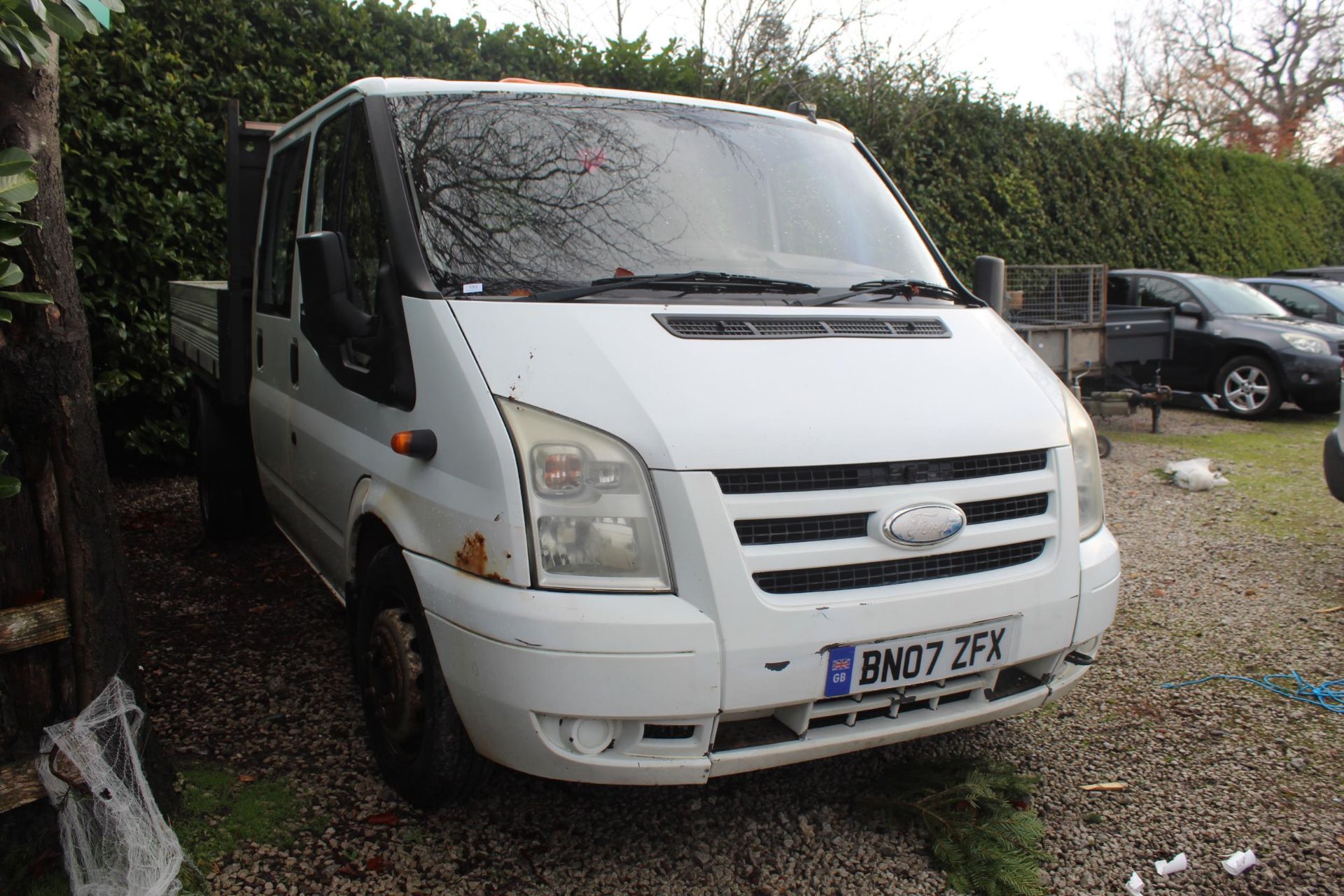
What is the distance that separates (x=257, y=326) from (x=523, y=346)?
2341 millimetres

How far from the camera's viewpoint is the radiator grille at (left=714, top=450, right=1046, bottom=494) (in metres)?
2.30

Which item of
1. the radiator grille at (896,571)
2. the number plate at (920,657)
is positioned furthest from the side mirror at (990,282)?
the number plate at (920,657)

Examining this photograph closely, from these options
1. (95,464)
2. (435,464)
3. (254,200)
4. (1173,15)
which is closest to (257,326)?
(254,200)

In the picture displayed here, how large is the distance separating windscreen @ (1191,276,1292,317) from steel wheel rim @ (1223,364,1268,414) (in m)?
0.76

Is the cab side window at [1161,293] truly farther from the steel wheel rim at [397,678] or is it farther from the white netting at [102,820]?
the white netting at [102,820]

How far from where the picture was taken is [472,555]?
7.68 ft

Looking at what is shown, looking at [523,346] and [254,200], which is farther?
[254,200]

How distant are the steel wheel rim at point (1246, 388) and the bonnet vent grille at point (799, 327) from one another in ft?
31.6

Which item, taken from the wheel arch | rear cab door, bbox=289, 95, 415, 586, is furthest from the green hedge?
rear cab door, bbox=289, 95, 415, 586

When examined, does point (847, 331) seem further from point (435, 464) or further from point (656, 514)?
point (435, 464)

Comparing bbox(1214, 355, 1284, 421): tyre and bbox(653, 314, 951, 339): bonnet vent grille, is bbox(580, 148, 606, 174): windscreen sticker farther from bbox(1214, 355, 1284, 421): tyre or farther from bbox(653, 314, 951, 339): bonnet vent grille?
bbox(1214, 355, 1284, 421): tyre

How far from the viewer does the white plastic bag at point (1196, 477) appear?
7.32 meters

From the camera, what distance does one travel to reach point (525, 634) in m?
2.20

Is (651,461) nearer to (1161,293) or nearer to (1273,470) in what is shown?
(1273,470)
